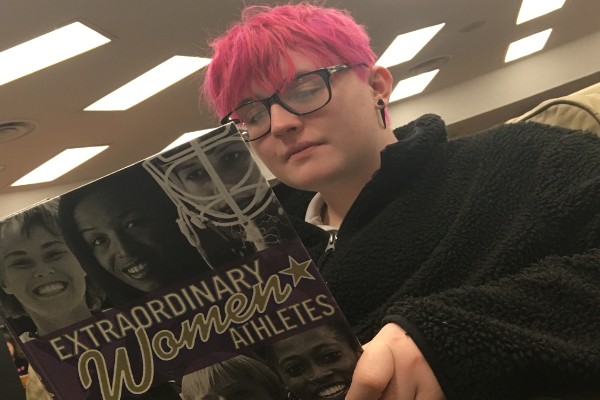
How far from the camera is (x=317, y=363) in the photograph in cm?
41

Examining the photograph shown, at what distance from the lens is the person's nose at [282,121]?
664 mm

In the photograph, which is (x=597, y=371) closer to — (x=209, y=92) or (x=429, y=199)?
(x=429, y=199)

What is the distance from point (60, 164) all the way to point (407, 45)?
3091 millimetres

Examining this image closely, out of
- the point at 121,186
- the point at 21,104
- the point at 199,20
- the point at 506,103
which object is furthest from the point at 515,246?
the point at 506,103

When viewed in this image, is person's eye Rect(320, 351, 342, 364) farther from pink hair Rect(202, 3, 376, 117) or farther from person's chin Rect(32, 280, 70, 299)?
pink hair Rect(202, 3, 376, 117)

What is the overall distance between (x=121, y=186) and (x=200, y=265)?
0.28ft

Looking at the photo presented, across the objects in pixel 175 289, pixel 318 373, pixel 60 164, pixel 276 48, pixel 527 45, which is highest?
pixel 60 164

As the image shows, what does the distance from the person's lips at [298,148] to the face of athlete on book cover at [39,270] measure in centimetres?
32

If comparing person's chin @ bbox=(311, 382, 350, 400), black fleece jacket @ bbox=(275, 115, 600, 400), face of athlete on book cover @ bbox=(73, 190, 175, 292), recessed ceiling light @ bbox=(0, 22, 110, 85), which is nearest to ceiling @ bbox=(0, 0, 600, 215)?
recessed ceiling light @ bbox=(0, 22, 110, 85)

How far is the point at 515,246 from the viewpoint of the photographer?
1.90ft

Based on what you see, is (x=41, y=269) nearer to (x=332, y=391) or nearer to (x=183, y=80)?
(x=332, y=391)

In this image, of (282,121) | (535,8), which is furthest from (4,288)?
(535,8)

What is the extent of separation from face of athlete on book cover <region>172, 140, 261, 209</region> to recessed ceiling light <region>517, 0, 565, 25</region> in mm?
4654

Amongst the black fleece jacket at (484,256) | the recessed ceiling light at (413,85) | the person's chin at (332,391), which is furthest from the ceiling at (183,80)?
the person's chin at (332,391)
